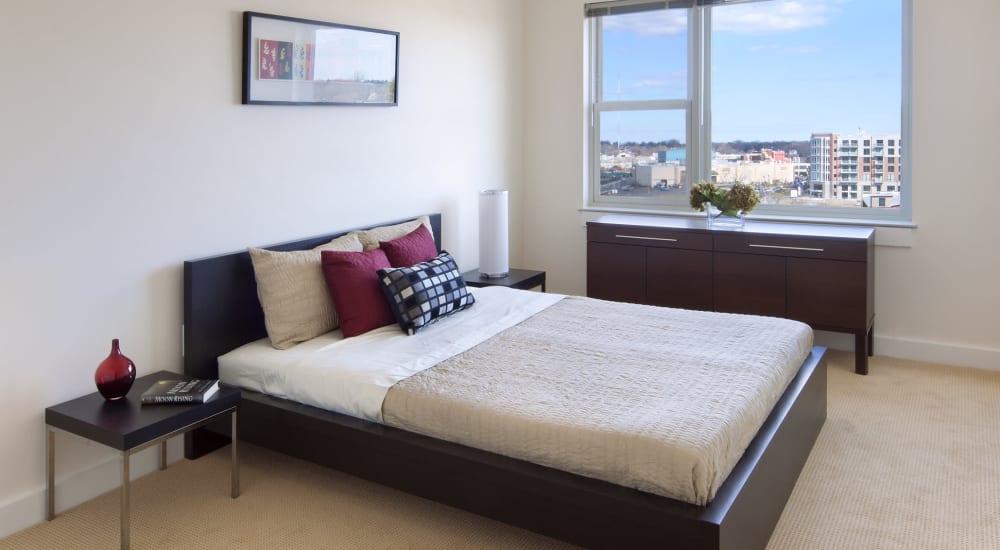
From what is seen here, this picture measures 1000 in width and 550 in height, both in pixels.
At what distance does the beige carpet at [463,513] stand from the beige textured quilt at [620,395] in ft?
1.23

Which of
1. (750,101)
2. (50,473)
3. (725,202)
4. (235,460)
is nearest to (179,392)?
(235,460)

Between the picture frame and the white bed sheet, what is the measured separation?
111 cm

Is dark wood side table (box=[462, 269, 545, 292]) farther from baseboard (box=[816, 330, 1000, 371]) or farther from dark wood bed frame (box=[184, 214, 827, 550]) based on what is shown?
baseboard (box=[816, 330, 1000, 371])

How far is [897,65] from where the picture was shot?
4.53 meters

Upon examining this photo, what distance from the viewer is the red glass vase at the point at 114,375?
2.73 meters

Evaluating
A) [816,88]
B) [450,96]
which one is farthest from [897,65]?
[450,96]

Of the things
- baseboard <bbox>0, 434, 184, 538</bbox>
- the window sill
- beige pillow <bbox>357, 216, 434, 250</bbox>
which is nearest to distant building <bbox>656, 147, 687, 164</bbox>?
the window sill

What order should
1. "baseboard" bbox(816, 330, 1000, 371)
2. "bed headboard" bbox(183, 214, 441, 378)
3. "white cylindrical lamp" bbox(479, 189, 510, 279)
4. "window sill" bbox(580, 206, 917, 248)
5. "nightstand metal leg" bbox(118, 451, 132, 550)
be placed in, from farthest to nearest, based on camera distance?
1. "white cylindrical lamp" bbox(479, 189, 510, 279)
2. "window sill" bbox(580, 206, 917, 248)
3. "baseboard" bbox(816, 330, 1000, 371)
4. "bed headboard" bbox(183, 214, 441, 378)
5. "nightstand metal leg" bbox(118, 451, 132, 550)

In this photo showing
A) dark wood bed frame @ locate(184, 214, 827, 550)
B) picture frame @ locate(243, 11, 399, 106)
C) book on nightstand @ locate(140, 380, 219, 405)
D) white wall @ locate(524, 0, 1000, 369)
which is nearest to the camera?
dark wood bed frame @ locate(184, 214, 827, 550)

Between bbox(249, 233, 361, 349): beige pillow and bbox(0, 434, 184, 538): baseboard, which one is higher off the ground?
bbox(249, 233, 361, 349): beige pillow

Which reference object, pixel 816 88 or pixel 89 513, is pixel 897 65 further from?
pixel 89 513

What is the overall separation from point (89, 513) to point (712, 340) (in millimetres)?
2475

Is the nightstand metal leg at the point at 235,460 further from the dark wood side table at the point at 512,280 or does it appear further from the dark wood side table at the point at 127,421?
the dark wood side table at the point at 512,280

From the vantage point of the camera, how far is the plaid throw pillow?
3478mm
